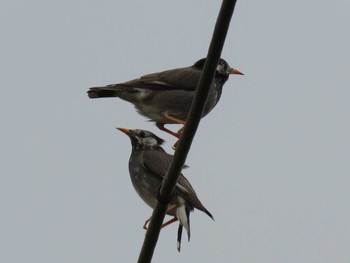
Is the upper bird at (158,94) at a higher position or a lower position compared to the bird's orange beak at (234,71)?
lower

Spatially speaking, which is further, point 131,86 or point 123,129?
point 123,129

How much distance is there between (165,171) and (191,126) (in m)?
3.34

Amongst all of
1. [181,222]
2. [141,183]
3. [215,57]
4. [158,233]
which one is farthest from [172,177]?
[141,183]

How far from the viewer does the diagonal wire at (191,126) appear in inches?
150

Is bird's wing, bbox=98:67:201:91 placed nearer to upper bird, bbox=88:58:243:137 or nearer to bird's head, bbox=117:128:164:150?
upper bird, bbox=88:58:243:137

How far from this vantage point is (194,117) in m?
4.31

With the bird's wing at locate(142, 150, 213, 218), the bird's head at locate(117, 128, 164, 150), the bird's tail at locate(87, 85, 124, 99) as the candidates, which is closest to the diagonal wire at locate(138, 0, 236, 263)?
the bird's wing at locate(142, 150, 213, 218)

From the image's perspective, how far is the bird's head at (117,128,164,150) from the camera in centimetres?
855

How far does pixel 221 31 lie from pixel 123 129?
16.6 feet

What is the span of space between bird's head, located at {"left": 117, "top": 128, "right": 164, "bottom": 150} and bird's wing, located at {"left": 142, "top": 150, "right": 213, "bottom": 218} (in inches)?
10.4

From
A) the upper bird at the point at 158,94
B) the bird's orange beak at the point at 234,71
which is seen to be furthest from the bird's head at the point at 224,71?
the upper bird at the point at 158,94

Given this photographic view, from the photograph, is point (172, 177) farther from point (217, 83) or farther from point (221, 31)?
point (217, 83)

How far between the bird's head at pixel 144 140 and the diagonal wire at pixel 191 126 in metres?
3.71

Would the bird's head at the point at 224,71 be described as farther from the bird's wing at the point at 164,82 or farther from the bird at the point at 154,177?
the bird at the point at 154,177
